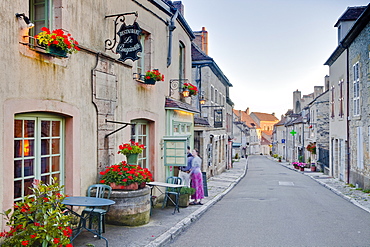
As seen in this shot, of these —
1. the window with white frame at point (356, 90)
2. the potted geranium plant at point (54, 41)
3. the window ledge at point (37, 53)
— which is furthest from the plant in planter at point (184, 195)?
the window with white frame at point (356, 90)

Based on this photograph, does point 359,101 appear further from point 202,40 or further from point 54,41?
point 54,41

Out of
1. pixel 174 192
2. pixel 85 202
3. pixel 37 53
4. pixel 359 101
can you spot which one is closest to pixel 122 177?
pixel 85 202

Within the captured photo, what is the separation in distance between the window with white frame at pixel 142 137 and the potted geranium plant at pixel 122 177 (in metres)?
2.05

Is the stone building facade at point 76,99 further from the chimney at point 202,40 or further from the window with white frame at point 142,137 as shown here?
the chimney at point 202,40

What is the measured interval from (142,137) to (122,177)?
9.41 feet

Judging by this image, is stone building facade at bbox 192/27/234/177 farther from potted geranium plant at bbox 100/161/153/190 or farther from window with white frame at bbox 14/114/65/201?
window with white frame at bbox 14/114/65/201

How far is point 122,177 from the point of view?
7711mm

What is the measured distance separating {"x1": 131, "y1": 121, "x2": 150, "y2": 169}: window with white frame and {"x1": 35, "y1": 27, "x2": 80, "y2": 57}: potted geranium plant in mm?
4052

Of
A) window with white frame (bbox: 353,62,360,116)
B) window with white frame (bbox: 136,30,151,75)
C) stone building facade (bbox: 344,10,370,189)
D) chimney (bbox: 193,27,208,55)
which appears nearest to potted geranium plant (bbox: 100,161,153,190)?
window with white frame (bbox: 136,30,151,75)

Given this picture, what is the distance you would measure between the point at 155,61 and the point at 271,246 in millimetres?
6251

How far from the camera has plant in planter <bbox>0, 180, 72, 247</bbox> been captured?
4.97 metres

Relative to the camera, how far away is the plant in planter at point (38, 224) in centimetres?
497

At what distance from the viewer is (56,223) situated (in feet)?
16.8

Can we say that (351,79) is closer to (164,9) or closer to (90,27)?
(164,9)
